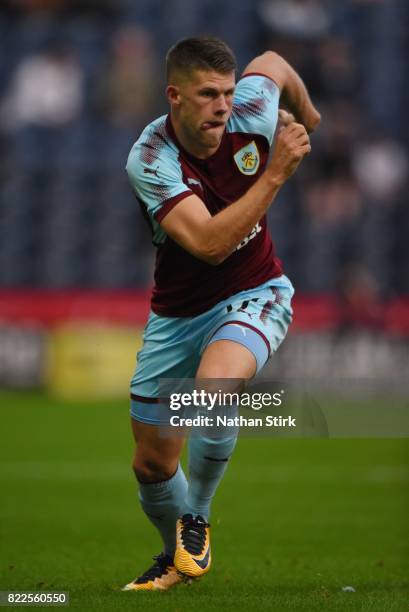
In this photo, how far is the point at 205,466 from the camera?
5.30 meters

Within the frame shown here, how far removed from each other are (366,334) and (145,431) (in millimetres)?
10800

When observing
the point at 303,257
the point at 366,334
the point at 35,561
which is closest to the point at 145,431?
the point at 35,561

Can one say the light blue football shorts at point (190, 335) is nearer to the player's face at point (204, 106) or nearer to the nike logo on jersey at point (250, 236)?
the nike logo on jersey at point (250, 236)

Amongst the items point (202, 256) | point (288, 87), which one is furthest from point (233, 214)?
point (288, 87)

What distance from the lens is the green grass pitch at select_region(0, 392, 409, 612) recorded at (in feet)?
17.5

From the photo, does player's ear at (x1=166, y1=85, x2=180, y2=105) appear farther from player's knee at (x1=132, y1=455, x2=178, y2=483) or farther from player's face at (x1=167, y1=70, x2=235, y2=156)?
player's knee at (x1=132, y1=455, x2=178, y2=483)

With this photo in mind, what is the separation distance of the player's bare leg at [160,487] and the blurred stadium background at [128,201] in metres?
10.2

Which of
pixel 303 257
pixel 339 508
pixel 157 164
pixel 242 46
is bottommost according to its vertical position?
pixel 339 508

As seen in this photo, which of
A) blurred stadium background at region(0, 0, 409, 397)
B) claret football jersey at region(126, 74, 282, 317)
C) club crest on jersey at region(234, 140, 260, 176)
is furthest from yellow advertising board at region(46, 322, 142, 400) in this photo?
club crest on jersey at region(234, 140, 260, 176)

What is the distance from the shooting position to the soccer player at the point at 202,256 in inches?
192

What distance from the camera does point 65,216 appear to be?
57.8 feet

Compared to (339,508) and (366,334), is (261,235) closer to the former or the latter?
(339,508)

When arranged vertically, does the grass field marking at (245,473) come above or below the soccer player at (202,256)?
below

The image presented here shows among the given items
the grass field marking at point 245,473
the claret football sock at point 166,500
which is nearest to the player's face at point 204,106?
the claret football sock at point 166,500
